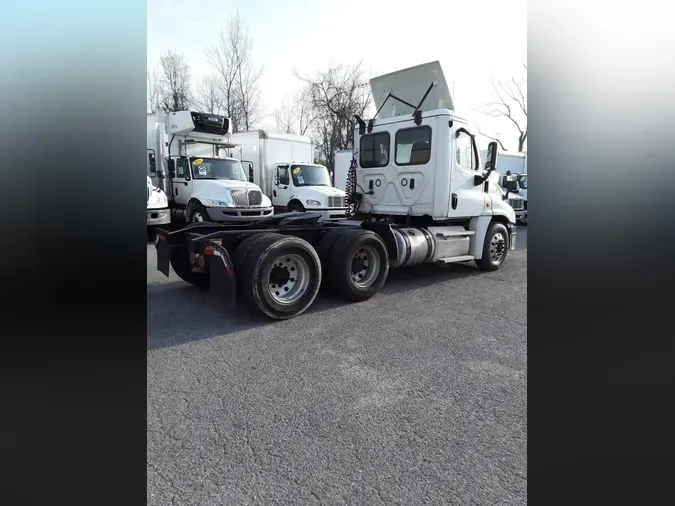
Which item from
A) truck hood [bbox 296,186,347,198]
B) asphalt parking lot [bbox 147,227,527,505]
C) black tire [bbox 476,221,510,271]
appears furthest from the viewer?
truck hood [bbox 296,186,347,198]

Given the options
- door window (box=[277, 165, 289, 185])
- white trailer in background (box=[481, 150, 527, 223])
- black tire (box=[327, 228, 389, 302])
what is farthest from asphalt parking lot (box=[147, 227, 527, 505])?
door window (box=[277, 165, 289, 185])

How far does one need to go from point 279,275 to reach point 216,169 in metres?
9.30

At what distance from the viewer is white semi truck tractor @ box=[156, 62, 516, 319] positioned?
536cm

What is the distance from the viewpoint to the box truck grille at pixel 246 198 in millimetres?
12734

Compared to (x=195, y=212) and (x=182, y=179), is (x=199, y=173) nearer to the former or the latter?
(x=182, y=179)

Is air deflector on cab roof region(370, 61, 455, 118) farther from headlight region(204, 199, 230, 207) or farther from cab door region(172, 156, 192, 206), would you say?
cab door region(172, 156, 192, 206)

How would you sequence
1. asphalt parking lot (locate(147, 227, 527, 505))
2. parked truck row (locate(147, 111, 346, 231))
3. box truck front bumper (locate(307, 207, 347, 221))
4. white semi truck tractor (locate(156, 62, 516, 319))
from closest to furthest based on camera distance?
asphalt parking lot (locate(147, 227, 527, 505)) < white semi truck tractor (locate(156, 62, 516, 319)) < parked truck row (locate(147, 111, 346, 231)) < box truck front bumper (locate(307, 207, 347, 221))

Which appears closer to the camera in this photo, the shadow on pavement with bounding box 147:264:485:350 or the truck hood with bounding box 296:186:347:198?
the shadow on pavement with bounding box 147:264:485:350

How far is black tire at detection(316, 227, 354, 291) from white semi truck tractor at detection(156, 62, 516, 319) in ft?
0.06

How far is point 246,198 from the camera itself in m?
13.0

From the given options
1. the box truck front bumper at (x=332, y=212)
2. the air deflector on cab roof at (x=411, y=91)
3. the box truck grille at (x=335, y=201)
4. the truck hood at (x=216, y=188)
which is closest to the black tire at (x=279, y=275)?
the air deflector on cab roof at (x=411, y=91)

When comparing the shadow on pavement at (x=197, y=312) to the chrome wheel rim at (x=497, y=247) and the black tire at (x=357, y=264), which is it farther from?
the chrome wheel rim at (x=497, y=247)
